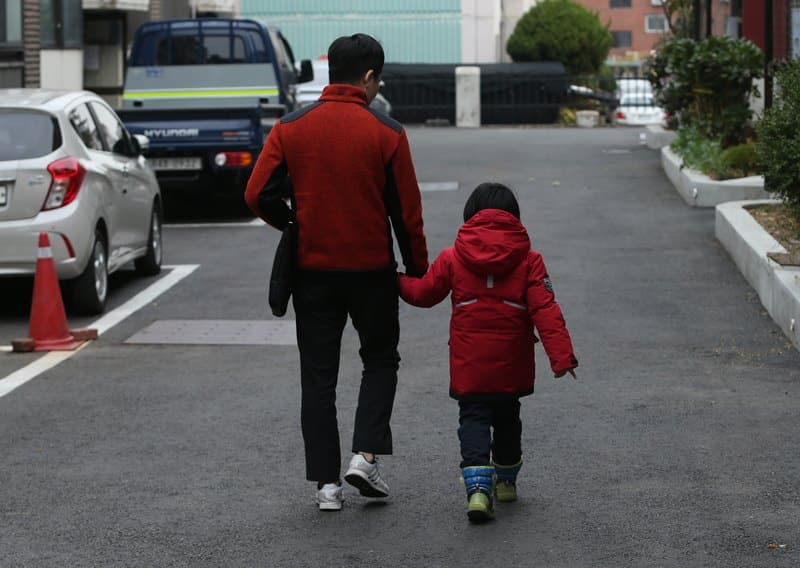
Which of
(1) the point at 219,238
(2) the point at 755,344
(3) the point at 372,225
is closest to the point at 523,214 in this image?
(1) the point at 219,238

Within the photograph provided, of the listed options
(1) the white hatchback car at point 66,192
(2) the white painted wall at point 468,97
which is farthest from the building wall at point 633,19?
(1) the white hatchback car at point 66,192

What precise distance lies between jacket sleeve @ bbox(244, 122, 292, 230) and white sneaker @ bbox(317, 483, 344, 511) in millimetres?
1076

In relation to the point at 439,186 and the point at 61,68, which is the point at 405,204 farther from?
the point at 61,68

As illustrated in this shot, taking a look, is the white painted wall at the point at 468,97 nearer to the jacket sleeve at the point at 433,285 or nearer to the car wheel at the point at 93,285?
the car wheel at the point at 93,285

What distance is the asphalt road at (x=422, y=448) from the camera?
589cm

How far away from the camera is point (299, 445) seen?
7.59m

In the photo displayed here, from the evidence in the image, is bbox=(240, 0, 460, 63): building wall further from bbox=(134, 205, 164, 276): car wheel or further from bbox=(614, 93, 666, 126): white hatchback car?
bbox=(134, 205, 164, 276): car wheel

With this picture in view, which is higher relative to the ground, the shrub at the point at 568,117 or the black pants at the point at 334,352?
the shrub at the point at 568,117

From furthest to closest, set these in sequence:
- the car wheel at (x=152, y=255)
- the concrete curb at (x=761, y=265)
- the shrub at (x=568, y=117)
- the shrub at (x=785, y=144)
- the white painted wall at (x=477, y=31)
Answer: the white painted wall at (x=477, y=31) < the shrub at (x=568, y=117) < the car wheel at (x=152, y=255) < the shrub at (x=785, y=144) < the concrete curb at (x=761, y=265)

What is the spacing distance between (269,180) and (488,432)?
1.25 meters

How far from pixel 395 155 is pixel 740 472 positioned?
204 cm

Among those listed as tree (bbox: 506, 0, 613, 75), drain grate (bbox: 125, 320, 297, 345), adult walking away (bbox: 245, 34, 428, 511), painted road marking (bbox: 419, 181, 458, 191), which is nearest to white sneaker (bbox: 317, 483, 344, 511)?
adult walking away (bbox: 245, 34, 428, 511)

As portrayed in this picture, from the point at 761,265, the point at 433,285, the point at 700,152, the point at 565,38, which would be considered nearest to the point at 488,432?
the point at 433,285

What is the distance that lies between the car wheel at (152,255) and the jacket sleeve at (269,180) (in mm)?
7900
